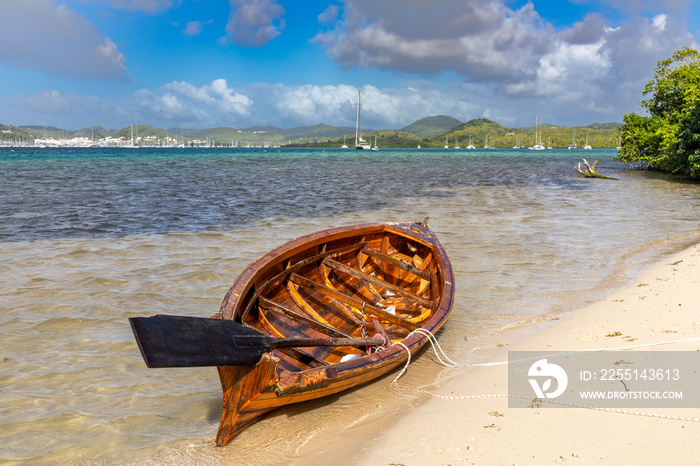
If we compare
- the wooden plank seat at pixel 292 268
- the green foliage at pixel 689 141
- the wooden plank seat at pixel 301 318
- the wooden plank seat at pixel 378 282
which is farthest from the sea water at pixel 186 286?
the green foliage at pixel 689 141

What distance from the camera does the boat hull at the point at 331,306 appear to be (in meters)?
3.72

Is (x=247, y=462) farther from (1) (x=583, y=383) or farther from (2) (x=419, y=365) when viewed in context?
(1) (x=583, y=383)

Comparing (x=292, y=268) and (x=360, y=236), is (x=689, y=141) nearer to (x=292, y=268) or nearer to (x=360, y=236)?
(x=360, y=236)

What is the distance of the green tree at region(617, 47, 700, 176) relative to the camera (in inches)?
1111

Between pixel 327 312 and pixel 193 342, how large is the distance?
3123 mm

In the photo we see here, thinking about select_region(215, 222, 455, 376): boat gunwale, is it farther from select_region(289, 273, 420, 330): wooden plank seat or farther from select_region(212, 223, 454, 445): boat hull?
select_region(289, 273, 420, 330): wooden plank seat

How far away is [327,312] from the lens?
618 cm

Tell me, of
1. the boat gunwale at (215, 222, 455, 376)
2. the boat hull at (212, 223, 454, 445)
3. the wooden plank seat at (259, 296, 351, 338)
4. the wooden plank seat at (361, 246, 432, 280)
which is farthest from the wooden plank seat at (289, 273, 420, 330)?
the wooden plank seat at (361, 246, 432, 280)

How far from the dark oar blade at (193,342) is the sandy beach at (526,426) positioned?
3.78 ft

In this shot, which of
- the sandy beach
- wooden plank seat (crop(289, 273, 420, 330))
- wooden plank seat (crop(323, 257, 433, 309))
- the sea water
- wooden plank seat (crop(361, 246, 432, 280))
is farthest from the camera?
wooden plank seat (crop(361, 246, 432, 280))

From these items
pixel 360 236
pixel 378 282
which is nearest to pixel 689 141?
pixel 360 236

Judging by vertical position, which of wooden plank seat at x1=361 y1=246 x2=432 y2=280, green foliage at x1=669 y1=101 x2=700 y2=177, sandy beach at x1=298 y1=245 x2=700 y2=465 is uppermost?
green foliage at x1=669 y1=101 x2=700 y2=177

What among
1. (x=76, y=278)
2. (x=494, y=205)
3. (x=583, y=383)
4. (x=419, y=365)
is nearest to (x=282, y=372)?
(x=419, y=365)

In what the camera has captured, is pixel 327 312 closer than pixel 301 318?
No
